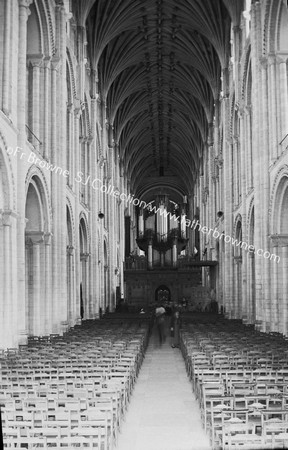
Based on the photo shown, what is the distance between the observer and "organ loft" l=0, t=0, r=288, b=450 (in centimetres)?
980

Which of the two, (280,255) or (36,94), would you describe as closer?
(280,255)

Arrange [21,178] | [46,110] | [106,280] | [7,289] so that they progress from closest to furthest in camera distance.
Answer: [7,289] < [21,178] < [46,110] < [106,280]

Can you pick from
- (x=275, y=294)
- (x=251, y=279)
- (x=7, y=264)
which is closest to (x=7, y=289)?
(x=7, y=264)

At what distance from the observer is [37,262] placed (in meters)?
24.2

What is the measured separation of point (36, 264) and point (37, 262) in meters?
0.09

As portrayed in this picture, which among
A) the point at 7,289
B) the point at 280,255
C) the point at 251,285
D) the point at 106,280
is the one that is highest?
the point at 280,255

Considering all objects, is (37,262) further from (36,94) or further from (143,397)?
(143,397)

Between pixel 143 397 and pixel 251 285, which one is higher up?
pixel 251 285

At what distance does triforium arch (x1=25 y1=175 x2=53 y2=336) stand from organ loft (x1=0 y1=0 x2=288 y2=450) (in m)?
0.06

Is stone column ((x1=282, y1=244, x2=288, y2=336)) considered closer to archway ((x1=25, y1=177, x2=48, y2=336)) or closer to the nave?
the nave

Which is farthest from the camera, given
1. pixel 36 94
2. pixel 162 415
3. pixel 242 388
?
pixel 36 94

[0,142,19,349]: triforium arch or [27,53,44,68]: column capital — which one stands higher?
[27,53,44,68]: column capital

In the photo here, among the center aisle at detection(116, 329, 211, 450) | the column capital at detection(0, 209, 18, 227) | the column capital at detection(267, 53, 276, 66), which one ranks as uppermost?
the column capital at detection(267, 53, 276, 66)

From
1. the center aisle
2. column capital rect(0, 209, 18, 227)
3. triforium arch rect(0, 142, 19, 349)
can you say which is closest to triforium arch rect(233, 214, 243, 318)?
the center aisle
